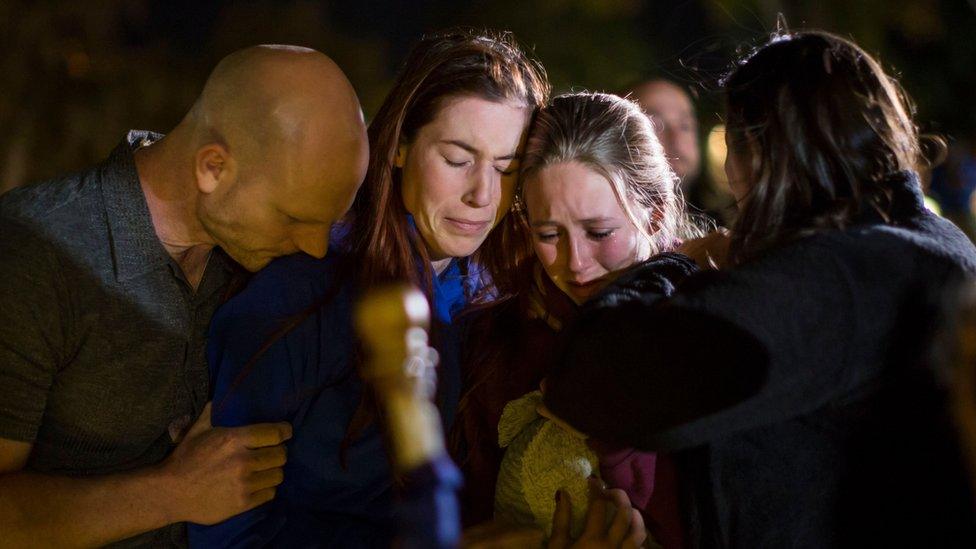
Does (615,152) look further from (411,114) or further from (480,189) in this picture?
(411,114)

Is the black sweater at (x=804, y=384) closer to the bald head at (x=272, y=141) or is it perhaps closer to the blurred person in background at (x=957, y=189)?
the bald head at (x=272, y=141)

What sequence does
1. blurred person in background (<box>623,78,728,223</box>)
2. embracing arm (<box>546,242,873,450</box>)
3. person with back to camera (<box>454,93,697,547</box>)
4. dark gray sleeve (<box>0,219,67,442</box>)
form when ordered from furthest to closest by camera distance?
1. blurred person in background (<box>623,78,728,223</box>)
2. person with back to camera (<box>454,93,697,547</box>)
3. dark gray sleeve (<box>0,219,67,442</box>)
4. embracing arm (<box>546,242,873,450</box>)

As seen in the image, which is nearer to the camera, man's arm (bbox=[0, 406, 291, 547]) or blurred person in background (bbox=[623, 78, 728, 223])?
man's arm (bbox=[0, 406, 291, 547])

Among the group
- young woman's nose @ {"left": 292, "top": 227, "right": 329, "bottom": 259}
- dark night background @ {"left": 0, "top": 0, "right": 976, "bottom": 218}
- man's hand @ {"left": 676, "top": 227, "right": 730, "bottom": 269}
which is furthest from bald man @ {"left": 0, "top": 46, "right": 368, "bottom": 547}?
dark night background @ {"left": 0, "top": 0, "right": 976, "bottom": 218}

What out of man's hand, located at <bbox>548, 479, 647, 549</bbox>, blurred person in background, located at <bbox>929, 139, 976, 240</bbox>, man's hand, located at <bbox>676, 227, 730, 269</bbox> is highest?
man's hand, located at <bbox>676, 227, 730, 269</bbox>

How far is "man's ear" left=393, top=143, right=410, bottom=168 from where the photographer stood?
9.95 feet

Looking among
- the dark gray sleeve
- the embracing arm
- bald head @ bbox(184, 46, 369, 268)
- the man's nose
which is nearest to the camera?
the embracing arm

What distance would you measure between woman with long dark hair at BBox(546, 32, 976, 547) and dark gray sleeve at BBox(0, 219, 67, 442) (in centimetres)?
121

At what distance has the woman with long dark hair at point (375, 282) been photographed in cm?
247

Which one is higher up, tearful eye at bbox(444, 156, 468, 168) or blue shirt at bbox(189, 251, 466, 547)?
tearful eye at bbox(444, 156, 468, 168)

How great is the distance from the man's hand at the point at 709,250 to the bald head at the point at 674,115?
6.14 feet

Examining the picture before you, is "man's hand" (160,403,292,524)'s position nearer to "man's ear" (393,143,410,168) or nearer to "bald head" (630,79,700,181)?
"man's ear" (393,143,410,168)

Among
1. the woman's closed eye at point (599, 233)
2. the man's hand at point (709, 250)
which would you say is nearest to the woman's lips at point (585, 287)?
the woman's closed eye at point (599, 233)

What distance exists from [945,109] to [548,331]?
12651 mm
